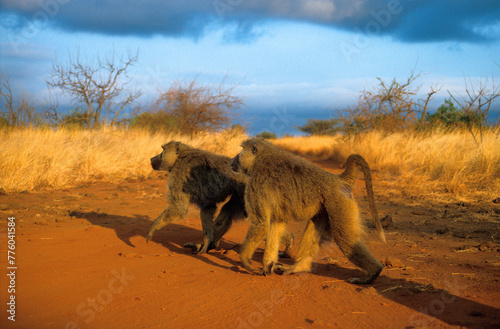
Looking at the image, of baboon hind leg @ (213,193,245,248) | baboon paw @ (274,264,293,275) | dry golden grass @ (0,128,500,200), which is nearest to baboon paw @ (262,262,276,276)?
baboon paw @ (274,264,293,275)

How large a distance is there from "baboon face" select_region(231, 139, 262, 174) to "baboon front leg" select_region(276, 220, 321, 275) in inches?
38.6

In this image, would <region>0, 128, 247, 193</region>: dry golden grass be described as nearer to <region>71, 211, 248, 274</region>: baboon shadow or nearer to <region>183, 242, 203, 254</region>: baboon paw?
<region>71, 211, 248, 274</region>: baboon shadow

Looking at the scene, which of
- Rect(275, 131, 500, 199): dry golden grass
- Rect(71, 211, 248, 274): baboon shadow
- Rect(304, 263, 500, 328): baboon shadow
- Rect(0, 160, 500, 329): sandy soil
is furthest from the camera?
Rect(275, 131, 500, 199): dry golden grass

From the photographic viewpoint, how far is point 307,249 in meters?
4.47

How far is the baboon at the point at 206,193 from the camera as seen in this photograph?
17.8 ft

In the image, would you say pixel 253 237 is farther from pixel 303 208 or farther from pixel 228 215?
pixel 228 215

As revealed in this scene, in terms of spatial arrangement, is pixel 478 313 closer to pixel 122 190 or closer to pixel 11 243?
pixel 11 243

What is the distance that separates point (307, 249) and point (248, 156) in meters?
1.29

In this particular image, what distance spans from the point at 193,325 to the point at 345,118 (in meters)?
16.6

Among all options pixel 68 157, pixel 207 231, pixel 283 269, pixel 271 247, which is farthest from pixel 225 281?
pixel 68 157

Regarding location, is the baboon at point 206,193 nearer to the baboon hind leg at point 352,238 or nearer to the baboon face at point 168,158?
the baboon face at point 168,158

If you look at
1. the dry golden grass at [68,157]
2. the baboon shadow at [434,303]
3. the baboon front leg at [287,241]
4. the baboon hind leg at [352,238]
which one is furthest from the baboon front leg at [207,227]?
the dry golden grass at [68,157]

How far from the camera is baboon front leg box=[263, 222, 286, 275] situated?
436 centimetres

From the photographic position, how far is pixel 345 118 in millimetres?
18594
